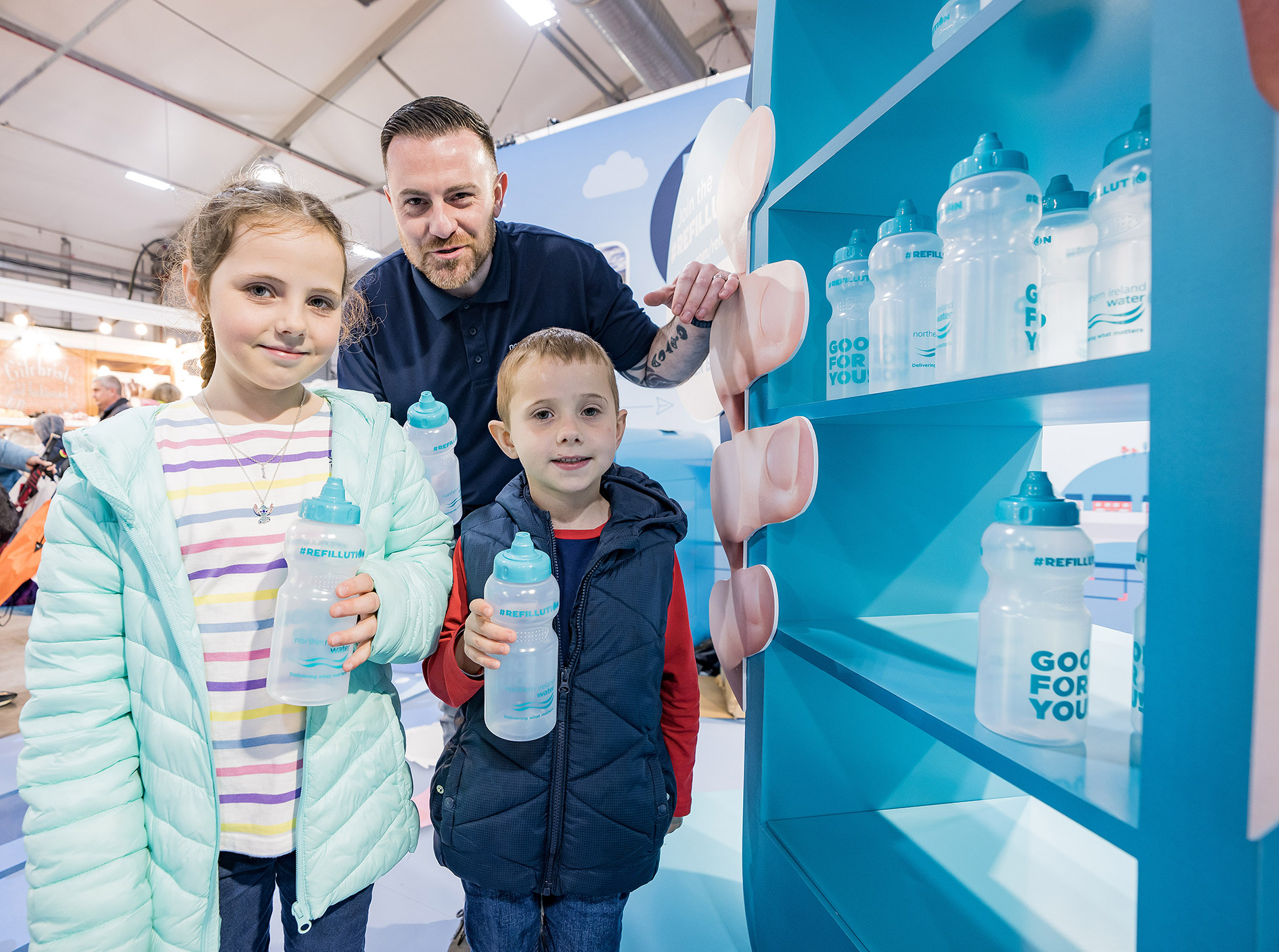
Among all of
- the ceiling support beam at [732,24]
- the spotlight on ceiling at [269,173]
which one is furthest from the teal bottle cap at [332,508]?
the ceiling support beam at [732,24]

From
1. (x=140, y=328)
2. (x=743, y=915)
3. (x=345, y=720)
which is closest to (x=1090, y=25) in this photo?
(x=345, y=720)

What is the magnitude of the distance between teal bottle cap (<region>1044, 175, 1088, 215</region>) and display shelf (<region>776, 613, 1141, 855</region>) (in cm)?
74

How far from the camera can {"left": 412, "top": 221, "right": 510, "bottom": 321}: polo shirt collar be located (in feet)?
5.65

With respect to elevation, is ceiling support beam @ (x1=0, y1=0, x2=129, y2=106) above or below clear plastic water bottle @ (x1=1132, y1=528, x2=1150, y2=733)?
above

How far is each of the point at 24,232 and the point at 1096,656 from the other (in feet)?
43.9

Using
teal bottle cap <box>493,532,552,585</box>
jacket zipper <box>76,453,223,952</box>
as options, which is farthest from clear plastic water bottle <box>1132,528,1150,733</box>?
jacket zipper <box>76,453,223,952</box>

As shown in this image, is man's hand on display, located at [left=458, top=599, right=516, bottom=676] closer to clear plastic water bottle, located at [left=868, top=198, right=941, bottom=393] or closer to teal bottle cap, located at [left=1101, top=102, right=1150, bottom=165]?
clear plastic water bottle, located at [left=868, top=198, right=941, bottom=393]

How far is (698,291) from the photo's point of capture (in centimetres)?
149

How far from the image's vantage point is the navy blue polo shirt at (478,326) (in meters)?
1.72

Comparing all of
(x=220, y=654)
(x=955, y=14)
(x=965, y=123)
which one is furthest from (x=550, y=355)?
(x=955, y=14)

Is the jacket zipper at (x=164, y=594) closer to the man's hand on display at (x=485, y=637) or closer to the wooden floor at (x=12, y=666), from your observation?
the man's hand on display at (x=485, y=637)

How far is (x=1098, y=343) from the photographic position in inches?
30.6

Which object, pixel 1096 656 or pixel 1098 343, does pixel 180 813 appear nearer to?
pixel 1098 343

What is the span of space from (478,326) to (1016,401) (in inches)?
52.0
